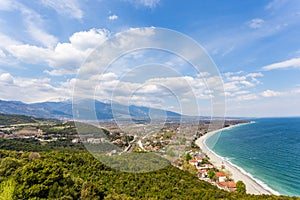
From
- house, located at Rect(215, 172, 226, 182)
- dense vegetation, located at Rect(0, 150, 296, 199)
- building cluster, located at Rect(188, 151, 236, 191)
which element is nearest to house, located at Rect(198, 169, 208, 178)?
building cluster, located at Rect(188, 151, 236, 191)

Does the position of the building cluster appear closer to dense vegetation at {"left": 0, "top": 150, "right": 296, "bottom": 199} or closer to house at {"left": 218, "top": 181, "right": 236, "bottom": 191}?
house at {"left": 218, "top": 181, "right": 236, "bottom": 191}

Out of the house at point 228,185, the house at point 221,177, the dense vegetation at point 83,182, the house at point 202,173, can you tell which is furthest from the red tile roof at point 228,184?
the dense vegetation at point 83,182

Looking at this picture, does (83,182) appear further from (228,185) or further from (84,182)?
(228,185)

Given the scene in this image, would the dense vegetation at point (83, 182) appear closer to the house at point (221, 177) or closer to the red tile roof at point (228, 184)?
the red tile roof at point (228, 184)

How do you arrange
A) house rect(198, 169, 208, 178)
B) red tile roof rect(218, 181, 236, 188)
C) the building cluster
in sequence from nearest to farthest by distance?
1. red tile roof rect(218, 181, 236, 188)
2. the building cluster
3. house rect(198, 169, 208, 178)

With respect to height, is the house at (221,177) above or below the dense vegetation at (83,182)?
below

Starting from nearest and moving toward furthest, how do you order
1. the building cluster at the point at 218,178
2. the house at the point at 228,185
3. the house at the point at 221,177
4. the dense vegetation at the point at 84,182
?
the dense vegetation at the point at 84,182 < the house at the point at 228,185 < the building cluster at the point at 218,178 < the house at the point at 221,177

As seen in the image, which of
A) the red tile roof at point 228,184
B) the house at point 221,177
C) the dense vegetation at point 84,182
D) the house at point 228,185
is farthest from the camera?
the house at point 221,177

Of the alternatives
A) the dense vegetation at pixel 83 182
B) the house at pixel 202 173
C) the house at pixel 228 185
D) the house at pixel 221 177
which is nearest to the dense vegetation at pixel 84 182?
the dense vegetation at pixel 83 182

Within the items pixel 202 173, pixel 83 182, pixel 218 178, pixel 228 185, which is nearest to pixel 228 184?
pixel 228 185

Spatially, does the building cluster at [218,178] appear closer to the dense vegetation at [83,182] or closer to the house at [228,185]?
the house at [228,185]

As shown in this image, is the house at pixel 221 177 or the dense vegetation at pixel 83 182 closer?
the dense vegetation at pixel 83 182

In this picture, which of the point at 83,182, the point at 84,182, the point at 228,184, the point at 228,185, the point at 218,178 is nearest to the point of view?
the point at 84,182
